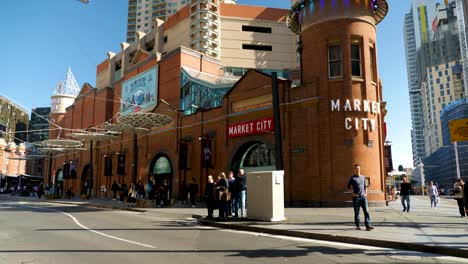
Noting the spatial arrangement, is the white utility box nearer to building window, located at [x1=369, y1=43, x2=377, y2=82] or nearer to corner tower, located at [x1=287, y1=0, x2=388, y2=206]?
corner tower, located at [x1=287, y1=0, x2=388, y2=206]

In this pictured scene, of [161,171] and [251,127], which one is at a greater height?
[251,127]

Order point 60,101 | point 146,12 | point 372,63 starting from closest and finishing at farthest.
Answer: point 372,63 < point 60,101 < point 146,12

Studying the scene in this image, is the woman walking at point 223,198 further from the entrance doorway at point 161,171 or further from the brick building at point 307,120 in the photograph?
the entrance doorway at point 161,171

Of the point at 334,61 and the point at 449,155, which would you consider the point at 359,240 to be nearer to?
the point at 334,61

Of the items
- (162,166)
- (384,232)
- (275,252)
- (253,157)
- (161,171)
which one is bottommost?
(275,252)

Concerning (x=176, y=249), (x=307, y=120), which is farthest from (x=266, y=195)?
(x=307, y=120)

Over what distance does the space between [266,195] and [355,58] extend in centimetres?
1306

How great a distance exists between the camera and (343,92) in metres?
21.5

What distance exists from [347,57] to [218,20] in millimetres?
54209

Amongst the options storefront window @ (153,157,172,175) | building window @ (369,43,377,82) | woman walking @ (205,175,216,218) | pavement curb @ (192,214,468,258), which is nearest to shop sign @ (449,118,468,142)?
pavement curb @ (192,214,468,258)

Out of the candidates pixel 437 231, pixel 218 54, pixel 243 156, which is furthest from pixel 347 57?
pixel 218 54

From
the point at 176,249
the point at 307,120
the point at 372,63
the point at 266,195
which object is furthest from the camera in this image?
the point at 372,63

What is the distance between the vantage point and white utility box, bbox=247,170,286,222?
13.3 metres

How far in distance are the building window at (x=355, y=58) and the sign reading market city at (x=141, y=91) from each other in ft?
74.5
